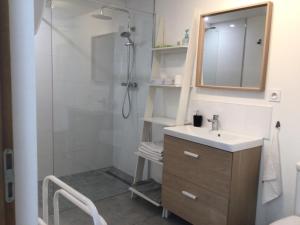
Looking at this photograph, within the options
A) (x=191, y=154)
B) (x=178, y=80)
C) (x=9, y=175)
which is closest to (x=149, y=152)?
(x=191, y=154)

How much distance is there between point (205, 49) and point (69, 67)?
1486 millimetres

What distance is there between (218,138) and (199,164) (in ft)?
0.85

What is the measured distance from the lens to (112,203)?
2.79 metres

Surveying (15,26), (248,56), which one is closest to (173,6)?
(248,56)

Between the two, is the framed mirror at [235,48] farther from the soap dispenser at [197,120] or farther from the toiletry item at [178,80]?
the soap dispenser at [197,120]

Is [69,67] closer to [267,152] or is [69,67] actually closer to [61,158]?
[61,158]

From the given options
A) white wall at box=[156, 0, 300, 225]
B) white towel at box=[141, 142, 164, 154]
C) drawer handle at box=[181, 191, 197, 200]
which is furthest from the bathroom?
drawer handle at box=[181, 191, 197, 200]

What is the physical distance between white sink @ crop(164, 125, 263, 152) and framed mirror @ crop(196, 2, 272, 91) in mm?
413

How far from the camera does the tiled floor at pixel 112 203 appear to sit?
2.45m

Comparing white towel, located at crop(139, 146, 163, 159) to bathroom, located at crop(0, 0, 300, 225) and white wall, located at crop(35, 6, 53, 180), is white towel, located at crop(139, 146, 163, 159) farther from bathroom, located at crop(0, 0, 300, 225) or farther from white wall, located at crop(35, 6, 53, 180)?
white wall, located at crop(35, 6, 53, 180)

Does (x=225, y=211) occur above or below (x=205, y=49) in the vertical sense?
below

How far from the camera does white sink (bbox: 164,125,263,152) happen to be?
1.92m

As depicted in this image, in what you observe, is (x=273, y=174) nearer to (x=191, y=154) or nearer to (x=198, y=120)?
(x=191, y=154)

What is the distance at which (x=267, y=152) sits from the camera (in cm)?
211
